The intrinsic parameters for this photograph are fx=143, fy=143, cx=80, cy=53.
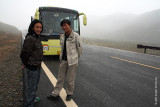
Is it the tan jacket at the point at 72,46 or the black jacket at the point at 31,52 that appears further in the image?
the tan jacket at the point at 72,46

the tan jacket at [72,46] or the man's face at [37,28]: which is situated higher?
the man's face at [37,28]

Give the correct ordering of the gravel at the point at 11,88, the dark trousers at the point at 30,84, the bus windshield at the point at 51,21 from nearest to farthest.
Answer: the dark trousers at the point at 30,84 → the gravel at the point at 11,88 → the bus windshield at the point at 51,21

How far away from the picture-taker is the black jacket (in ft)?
8.64

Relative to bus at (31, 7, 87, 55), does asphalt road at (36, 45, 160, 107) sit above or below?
below

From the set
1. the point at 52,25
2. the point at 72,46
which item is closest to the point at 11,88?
the point at 72,46

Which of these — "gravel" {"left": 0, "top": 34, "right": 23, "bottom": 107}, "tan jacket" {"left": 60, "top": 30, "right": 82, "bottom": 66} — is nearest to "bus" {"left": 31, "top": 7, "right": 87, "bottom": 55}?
"gravel" {"left": 0, "top": 34, "right": 23, "bottom": 107}

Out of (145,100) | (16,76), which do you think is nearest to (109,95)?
(145,100)

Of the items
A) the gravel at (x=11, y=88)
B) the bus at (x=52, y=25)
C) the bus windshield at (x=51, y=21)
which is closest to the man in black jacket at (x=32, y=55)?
the gravel at (x=11, y=88)

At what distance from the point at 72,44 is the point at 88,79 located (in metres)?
2.09

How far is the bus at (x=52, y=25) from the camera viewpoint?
740 cm

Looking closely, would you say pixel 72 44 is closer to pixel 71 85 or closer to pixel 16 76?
pixel 71 85

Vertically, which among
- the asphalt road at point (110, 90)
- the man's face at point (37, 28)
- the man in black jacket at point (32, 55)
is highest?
the man's face at point (37, 28)

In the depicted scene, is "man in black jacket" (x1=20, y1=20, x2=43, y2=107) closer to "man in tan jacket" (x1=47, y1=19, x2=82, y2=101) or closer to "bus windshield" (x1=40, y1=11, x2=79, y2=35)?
"man in tan jacket" (x1=47, y1=19, x2=82, y2=101)

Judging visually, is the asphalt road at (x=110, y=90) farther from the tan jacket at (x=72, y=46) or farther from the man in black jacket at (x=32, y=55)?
the tan jacket at (x=72, y=46)
